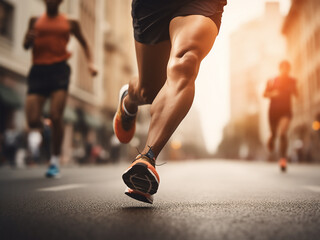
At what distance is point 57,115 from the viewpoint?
5281 mm

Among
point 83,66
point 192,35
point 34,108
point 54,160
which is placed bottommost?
point 54,160

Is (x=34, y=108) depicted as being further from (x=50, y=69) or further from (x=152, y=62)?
(x=152, y=62)

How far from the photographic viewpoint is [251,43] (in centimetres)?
11669

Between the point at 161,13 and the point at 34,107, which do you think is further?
the point at 34,107

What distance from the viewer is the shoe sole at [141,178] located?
2143 millimetres

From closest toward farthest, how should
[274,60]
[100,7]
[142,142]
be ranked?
[100,7], [142,142], [274,60]

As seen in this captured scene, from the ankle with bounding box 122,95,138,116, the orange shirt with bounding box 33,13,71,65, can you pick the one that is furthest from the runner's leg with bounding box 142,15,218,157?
the orange shirt with bounding box 33,13,71,65

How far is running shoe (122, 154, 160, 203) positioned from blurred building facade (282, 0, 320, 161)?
23.9 m

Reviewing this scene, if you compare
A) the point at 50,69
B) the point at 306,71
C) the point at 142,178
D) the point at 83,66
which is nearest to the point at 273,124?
the point at 50,69

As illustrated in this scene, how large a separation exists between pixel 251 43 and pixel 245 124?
1833 inches

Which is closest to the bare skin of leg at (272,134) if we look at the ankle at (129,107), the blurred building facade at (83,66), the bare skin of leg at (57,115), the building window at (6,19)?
the bare skin of leg at (57,115)

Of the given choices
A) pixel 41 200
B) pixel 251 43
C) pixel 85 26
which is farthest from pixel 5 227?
pixel 251 43

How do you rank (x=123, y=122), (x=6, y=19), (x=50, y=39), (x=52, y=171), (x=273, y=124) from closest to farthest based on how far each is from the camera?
(x=123, y=122) → (x=50, y=39) → (x=52, y=171) → (x=273, y=124) → (x=6, y=19)

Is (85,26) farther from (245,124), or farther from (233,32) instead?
(233,32)
